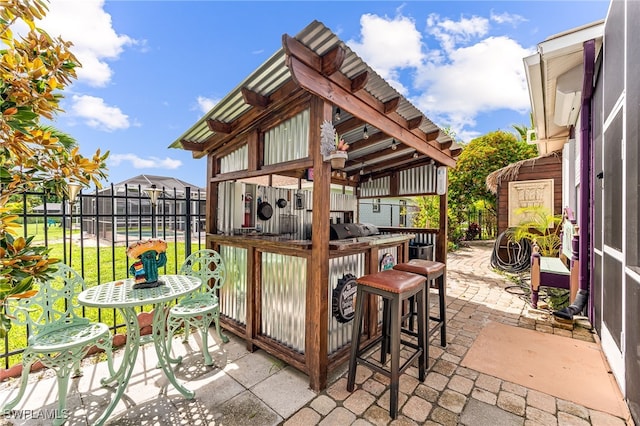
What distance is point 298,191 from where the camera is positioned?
14.4 ft

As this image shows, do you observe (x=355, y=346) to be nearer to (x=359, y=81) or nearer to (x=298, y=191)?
(x=359, y=81)

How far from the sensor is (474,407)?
2.07 meters

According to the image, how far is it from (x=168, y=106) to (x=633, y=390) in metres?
16.6

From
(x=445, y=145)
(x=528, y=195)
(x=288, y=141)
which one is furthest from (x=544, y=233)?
(x=288, y=141)

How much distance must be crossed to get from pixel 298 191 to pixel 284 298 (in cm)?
209

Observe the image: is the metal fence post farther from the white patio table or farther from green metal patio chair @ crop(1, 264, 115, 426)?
green metal patio chair @ crop(1, 264, 115, 426)

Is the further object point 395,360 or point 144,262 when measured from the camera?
point 144,262

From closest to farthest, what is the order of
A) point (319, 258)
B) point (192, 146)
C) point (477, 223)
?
1. point (319, 258)
2. point (192, 146)
3. point (477, 223)

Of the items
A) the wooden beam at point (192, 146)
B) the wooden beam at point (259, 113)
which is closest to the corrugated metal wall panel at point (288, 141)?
the wooden beam at point (259, 113)

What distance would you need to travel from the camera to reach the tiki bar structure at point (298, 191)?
2.27 m

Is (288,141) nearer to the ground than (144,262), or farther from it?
farther from it

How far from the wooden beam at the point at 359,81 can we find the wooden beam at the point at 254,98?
89cm

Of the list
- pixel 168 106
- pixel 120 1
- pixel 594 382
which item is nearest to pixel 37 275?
pixel 120 1

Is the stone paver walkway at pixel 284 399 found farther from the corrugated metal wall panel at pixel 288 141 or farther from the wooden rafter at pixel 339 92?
the wooden rafter at pixel 339 92
